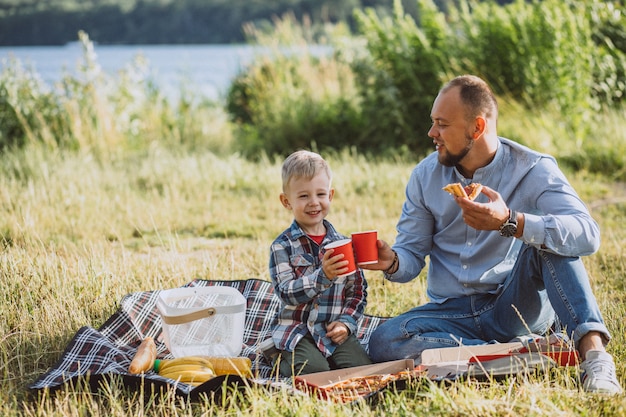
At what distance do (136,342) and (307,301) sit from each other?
1218mm

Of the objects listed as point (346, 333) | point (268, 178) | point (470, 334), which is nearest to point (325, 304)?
point (346, 333)

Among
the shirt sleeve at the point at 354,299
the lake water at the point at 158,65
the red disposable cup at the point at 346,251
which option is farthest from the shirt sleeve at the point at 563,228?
the lake water at the point at 158,65

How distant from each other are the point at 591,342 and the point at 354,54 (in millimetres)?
9853

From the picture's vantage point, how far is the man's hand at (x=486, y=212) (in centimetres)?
366

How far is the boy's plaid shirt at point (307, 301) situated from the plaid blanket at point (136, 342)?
26 centimetres

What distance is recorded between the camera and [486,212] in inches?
144

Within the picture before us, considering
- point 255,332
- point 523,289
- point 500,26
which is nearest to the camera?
point 523,289

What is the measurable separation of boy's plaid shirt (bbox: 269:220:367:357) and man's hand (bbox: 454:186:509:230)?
88cm

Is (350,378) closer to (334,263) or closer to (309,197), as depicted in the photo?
(334,263)

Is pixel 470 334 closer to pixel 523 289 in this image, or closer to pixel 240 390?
pixel 523 289

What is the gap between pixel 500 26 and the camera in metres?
11.7

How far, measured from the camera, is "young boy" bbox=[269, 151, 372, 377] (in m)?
4.16

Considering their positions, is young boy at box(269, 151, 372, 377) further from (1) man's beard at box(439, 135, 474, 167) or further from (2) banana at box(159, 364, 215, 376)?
(1) man's beard at box(439, 135, 474, 167)

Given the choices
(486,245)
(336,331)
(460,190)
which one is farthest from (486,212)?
(336,331)
